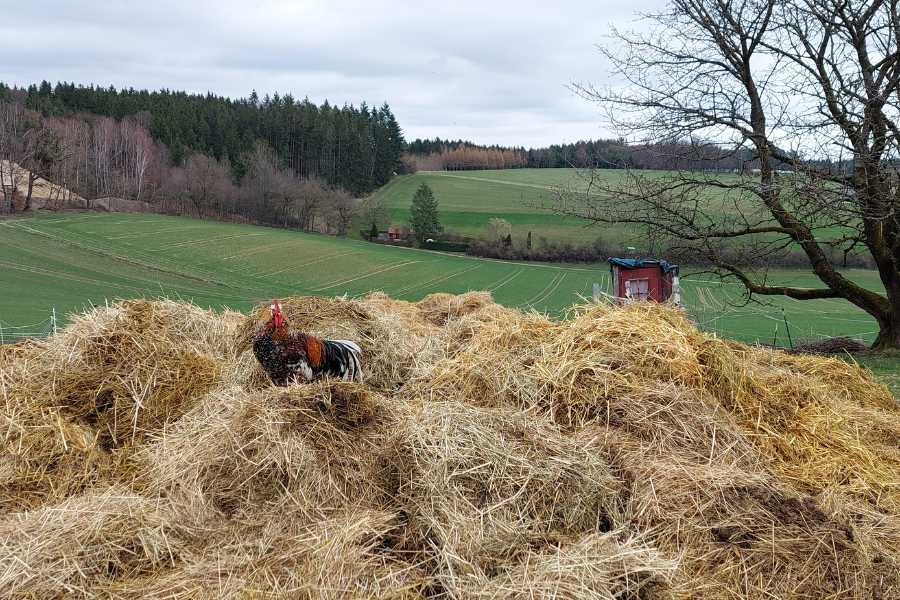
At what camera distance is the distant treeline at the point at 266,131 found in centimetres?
7388

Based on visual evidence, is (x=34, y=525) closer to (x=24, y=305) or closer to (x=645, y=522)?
(x=645, y=522)

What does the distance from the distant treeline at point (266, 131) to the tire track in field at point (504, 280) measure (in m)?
39.7

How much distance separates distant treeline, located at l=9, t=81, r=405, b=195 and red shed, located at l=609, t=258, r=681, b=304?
214 feet

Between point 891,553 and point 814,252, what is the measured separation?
382 inches

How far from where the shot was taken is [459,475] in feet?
11.2

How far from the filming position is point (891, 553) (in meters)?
3.27

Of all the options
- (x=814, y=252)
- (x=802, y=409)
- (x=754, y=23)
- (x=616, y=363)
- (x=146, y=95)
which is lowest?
(x=802, y=409)

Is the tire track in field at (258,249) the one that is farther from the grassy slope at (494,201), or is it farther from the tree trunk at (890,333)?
the tree trunk at (890,333)

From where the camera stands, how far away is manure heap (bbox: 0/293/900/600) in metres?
2.95

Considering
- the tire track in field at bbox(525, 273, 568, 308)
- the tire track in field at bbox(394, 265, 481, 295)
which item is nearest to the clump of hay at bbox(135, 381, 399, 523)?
the tire track in field at bbox(525, 273, 568, 308)

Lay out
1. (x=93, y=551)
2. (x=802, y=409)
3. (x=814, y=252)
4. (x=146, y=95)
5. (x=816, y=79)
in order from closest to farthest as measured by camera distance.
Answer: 1. (x=93, y=551)
2. (x=802, y=409)
3. (x=816, y=79)
4. (x=814, y=252)
5. (x=146, y=95)

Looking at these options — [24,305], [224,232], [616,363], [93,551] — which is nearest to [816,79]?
[616,363]

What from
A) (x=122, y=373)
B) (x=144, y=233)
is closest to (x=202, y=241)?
(x=144, y=233)

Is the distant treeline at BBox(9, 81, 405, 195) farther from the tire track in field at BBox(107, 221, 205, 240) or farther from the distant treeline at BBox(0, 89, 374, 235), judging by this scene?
the tire track in field at BBox(107, 221, 205, 240)
